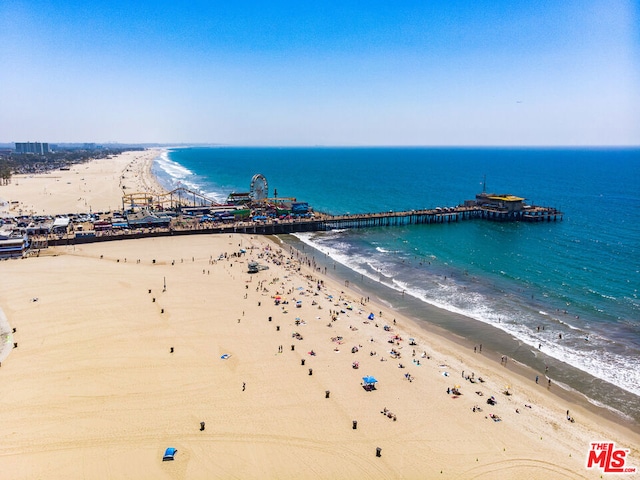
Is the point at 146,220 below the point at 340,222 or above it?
above

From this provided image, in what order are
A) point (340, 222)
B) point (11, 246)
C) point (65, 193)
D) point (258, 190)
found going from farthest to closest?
1. point (65, 193)
2. point (258, 190)
3. point (340, 222)
4. point (11, 246)

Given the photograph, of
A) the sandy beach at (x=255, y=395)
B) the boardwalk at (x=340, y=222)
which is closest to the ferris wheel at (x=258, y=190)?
the boardwalk at (x=340, y=222)

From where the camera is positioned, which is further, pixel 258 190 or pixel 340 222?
pixel 258 190

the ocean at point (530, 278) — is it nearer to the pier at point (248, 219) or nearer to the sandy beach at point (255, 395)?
the pier at point (248, 219)

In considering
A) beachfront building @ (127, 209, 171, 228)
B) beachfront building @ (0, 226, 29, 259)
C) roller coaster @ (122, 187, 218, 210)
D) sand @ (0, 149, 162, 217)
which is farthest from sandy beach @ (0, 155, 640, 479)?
sand @ (0, 149, 162, 217)

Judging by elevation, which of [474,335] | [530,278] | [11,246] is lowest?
[474,335]

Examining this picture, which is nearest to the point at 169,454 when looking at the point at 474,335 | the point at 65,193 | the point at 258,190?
the point at 474,335

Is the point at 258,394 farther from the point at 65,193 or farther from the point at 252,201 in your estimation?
the point at 65,193

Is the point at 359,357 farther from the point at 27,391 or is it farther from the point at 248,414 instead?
the point at 27,391

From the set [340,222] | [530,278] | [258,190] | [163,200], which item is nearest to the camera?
[530,278]

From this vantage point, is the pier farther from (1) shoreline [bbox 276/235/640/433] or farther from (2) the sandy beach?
(1) shoreline [bbox 276/235/640/433]
